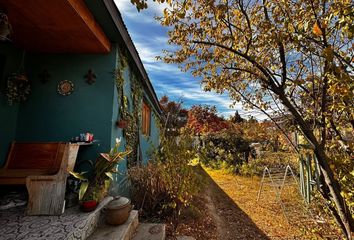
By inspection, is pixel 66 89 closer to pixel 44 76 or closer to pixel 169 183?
pixel 44 76

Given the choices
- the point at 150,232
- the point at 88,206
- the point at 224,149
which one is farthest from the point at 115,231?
the point at 224,149

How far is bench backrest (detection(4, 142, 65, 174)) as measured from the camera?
Result: 2.93m

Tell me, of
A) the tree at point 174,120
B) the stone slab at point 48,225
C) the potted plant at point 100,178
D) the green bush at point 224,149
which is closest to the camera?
the stone slab at point 48,225

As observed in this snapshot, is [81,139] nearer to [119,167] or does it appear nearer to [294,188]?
[119,167]

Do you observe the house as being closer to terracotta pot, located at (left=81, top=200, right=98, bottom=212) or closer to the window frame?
terracotta pot, located at (left=81, top=200, right=98, bottom=212)

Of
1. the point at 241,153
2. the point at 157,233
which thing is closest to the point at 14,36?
the point at 157,233

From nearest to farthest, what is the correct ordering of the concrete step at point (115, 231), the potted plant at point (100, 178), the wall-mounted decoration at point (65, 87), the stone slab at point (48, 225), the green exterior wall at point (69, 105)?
1. the stone slab at point (48, 225)
2. the concrete step at point (115, 231)
3. the potted plant at point (100, 178)
4. the green exterior wall at point (69, 105)
5. the wall-mounted decoration at point (65, 87)

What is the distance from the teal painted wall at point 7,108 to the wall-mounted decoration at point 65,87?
2.56ft

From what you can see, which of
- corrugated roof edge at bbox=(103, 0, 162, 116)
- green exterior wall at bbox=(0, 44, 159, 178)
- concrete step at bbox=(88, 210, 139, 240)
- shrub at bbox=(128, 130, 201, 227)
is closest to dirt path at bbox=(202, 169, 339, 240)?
shrub at bbox=(128, 130, 201, 227)

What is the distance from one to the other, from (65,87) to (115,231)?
104 inches

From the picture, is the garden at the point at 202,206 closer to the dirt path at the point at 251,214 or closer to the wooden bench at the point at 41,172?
the dirt path at the point at 251,214

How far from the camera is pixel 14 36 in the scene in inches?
128

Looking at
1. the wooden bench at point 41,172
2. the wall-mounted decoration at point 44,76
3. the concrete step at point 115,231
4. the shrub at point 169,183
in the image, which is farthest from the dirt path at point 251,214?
the wall-mounted decoration at point 44,76

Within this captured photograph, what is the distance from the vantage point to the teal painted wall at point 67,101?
368 centimetres
